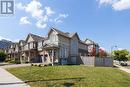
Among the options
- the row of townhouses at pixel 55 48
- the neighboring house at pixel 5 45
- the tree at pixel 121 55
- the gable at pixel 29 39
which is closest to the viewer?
the row of townhouses at pixel 55 48

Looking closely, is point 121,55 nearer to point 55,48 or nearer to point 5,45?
point 55,48

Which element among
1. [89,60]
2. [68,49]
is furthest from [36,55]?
[89,60]

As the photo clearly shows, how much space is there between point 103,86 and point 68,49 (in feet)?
96.9

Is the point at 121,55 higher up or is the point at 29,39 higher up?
the point at 29,39

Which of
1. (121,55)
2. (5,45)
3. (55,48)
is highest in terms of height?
(5,45)

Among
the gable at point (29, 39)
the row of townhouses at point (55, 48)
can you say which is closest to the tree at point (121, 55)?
the row of townhouses at point (55, 48)

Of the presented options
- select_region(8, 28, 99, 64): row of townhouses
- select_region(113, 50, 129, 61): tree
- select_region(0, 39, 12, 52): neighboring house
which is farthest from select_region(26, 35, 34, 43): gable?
select_region(113, 50, 129, 61): tree

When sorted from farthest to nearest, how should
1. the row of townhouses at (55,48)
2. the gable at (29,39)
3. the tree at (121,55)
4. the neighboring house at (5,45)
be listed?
the neighboring house at (5,45), the tree at (121,55), the gable at (29,39), the row of townhouses at (55,48)

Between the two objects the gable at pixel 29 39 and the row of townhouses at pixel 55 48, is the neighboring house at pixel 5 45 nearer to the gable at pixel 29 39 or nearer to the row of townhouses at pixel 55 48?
the row of townhouses at pixel 55 48

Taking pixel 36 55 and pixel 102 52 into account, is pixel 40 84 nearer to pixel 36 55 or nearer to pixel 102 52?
pixel 36 55

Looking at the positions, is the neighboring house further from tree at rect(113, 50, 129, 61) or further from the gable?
tree at rect(113, 50, 129, 61)

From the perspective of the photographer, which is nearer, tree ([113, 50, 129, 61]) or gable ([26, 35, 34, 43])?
gable ([26, 35, 34, 43])

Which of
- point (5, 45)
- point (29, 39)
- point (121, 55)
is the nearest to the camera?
point (29, 39)

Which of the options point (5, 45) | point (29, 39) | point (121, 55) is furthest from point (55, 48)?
point (5, 45)
